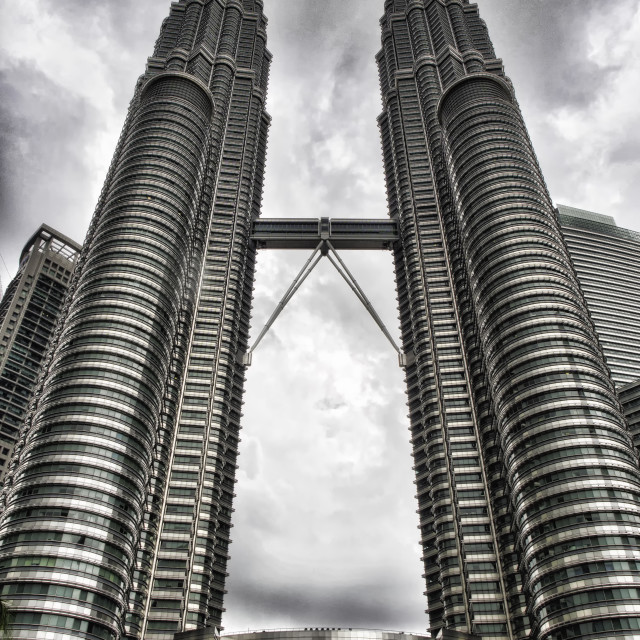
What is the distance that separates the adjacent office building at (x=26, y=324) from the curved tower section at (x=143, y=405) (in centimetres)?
4476

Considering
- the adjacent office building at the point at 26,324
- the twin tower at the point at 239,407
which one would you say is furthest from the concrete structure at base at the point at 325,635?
the adjacent office building at the point at 26,324

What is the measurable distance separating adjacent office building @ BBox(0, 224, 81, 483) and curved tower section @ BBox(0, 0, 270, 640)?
44.8 metres

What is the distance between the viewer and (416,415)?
142250 mm

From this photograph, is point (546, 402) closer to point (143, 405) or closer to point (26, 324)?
point (143, 405)

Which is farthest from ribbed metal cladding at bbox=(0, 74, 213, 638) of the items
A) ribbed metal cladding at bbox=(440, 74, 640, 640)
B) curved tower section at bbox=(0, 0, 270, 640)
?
ribbed metal cladding at bbox=(440, 74, 640, 640)

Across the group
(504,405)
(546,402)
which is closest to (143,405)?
(504,405)

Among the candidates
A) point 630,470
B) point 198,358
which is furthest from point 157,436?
point 630,470

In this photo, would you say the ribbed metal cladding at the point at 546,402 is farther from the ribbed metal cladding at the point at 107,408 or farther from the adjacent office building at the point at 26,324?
the adjacent office building at the point at 26,324

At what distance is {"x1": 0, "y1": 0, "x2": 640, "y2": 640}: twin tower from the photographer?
8806 centimetres

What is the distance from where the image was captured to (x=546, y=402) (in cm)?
10225

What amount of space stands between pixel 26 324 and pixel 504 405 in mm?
130723

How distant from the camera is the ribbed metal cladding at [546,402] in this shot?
A: 280ft

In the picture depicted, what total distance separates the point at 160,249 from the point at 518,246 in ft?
216

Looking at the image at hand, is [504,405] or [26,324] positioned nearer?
[504,405]
